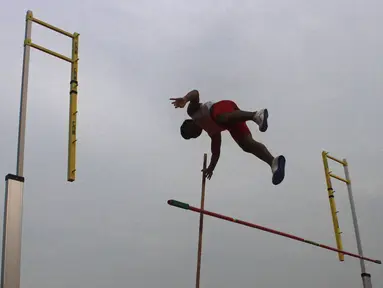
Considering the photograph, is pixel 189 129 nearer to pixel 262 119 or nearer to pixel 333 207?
pixel 262 119

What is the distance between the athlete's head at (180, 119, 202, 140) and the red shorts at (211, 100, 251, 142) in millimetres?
339

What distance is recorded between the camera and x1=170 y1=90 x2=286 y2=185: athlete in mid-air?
5900mm

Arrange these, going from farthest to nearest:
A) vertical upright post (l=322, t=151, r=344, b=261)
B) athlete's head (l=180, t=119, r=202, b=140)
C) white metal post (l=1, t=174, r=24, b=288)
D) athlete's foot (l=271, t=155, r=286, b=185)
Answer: vertical upright post (l=322, t=151, r=344, b=261), athlete's head (l=180, t=119, r=202, b=140), athlete's foot (l=271, t=155, r=286, b=185), white metal post (l=1, t=174, r=24, b=288)

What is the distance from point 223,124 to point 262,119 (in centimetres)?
75

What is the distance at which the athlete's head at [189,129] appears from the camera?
6.52 metres

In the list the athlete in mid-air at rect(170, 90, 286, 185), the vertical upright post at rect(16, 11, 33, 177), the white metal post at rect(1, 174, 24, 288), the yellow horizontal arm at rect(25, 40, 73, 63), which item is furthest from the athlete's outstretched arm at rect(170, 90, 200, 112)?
the white metal post at rect(1, 174, 24, 288)

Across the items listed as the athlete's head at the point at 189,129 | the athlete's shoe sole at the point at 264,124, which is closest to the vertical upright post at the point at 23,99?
the athlete's head at the point at 189,129

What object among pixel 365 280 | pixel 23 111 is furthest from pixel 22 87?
pixel 365 280

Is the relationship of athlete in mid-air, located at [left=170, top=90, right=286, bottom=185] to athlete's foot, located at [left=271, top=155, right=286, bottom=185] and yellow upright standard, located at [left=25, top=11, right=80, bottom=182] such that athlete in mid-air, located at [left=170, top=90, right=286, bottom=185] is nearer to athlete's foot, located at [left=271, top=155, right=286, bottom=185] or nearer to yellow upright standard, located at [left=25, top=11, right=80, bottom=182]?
athlete's foot, located at [left=271, top=155, right=286, bottom=185]

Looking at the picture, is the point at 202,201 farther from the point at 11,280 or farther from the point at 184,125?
the point at 11,280

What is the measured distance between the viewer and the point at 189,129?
6.53 meters

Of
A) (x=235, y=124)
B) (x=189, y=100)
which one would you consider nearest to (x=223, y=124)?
(x=235, y=124)

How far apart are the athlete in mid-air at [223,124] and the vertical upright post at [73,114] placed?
1.04 m

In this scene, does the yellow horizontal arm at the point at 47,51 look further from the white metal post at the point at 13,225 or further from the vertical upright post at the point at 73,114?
the white metal post at the point at 13,225
